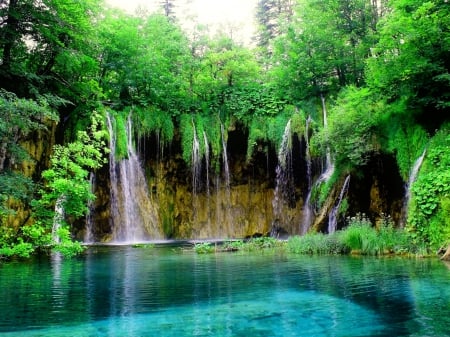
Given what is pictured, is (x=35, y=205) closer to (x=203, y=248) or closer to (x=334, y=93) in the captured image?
(x=203, y=248)

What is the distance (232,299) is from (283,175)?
18508 mm

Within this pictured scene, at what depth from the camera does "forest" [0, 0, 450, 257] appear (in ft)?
48.1

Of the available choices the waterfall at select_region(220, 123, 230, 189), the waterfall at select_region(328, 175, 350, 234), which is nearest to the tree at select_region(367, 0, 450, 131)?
the waterfall at select_region(328, 175, 350, 234)

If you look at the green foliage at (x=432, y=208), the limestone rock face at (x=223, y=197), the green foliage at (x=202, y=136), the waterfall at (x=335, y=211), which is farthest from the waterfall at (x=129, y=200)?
the green foliage at (x=432, y=208)

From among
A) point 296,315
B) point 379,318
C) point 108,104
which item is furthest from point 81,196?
point 108,104

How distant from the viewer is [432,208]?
13.1 meters

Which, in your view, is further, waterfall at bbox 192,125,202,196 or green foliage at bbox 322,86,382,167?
waterfall at bbox 192,125,202,196

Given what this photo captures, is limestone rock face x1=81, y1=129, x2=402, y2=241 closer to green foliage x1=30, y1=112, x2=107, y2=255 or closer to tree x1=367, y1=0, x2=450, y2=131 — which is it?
tree x1=367, y1=0, x2=450, y2=131

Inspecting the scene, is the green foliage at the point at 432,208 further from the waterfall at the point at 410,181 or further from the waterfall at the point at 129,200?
the waterfall at the point at 129,200

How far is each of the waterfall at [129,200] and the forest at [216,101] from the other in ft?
1.99

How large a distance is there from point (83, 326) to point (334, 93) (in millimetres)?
23016

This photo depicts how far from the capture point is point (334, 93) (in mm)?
26438

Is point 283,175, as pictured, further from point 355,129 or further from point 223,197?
point 355,129

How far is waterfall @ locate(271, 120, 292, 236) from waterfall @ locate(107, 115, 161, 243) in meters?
7.04
